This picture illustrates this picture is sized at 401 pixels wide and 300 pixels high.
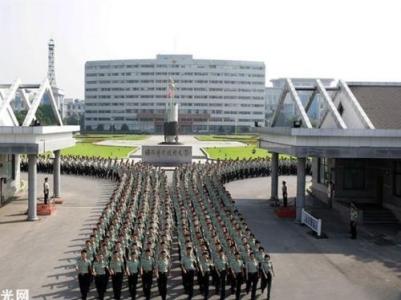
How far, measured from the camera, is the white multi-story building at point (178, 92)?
132m

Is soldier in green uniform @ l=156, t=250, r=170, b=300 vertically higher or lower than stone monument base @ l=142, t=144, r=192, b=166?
lower

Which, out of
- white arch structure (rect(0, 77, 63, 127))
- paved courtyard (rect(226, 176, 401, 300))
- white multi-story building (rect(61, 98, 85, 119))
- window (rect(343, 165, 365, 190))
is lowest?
paved courtyard (rect(226, 176, 401, 300))

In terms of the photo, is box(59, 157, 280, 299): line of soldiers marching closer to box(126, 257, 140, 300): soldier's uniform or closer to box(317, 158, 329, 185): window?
box(126, 257, 140, 300): soldier's uniform

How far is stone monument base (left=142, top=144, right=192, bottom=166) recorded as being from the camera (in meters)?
39.7

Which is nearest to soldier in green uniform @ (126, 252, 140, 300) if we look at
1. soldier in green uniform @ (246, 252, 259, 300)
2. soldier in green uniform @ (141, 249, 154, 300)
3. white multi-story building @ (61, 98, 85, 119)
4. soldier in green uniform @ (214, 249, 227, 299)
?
soldier in green uniform @ (141, 249, 154, 300)

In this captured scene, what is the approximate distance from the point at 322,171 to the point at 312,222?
7.86 meters

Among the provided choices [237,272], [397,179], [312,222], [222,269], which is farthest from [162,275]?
[397,179]

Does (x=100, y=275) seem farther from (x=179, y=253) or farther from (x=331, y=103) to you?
(x=331, y=103)

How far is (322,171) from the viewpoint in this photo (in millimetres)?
25469

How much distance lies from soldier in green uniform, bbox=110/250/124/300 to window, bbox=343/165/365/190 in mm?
14829

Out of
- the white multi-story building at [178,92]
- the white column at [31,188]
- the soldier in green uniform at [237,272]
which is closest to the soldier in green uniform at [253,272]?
the soldier in green uniform at [237,272]

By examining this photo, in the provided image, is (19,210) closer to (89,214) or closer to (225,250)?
(89,214)

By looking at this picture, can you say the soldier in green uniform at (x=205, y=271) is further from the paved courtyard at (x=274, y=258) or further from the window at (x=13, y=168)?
the window at (x=13, y=168)

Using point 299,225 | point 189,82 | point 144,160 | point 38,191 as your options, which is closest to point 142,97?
point 189,82
